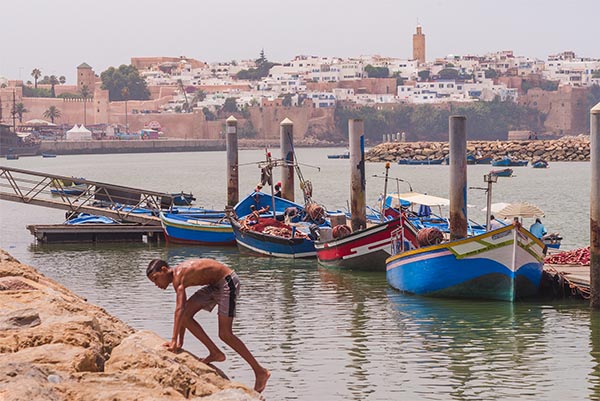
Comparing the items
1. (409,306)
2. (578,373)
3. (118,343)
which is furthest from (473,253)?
(118,343)

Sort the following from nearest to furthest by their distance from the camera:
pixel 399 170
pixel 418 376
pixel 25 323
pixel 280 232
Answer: pixel 25 323 < pixel 418 376 < pixel 280 232 < pixel 399 170

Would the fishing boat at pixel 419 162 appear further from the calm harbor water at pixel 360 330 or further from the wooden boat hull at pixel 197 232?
the calm harbor water at pixel 360 330

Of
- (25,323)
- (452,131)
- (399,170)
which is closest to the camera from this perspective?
(25,323)

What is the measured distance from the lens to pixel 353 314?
16078 mm

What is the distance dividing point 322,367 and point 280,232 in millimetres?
10522

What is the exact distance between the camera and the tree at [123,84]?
190875 millimetres

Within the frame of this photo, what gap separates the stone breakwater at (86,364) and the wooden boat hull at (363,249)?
11.0 m

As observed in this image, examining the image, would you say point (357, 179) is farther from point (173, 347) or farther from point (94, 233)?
point (173, 347)

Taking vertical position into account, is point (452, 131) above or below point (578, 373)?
above

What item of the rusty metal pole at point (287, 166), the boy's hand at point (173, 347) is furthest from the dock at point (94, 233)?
the boy's hand at point (173, 347)

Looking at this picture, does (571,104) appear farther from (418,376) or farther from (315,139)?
(418,376)

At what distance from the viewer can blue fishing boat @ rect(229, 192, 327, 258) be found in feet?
73.2

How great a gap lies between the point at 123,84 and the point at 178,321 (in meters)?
187

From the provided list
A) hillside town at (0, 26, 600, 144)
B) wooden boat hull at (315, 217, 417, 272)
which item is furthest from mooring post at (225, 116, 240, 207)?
hillside town at (0, 26, 600, 144)
